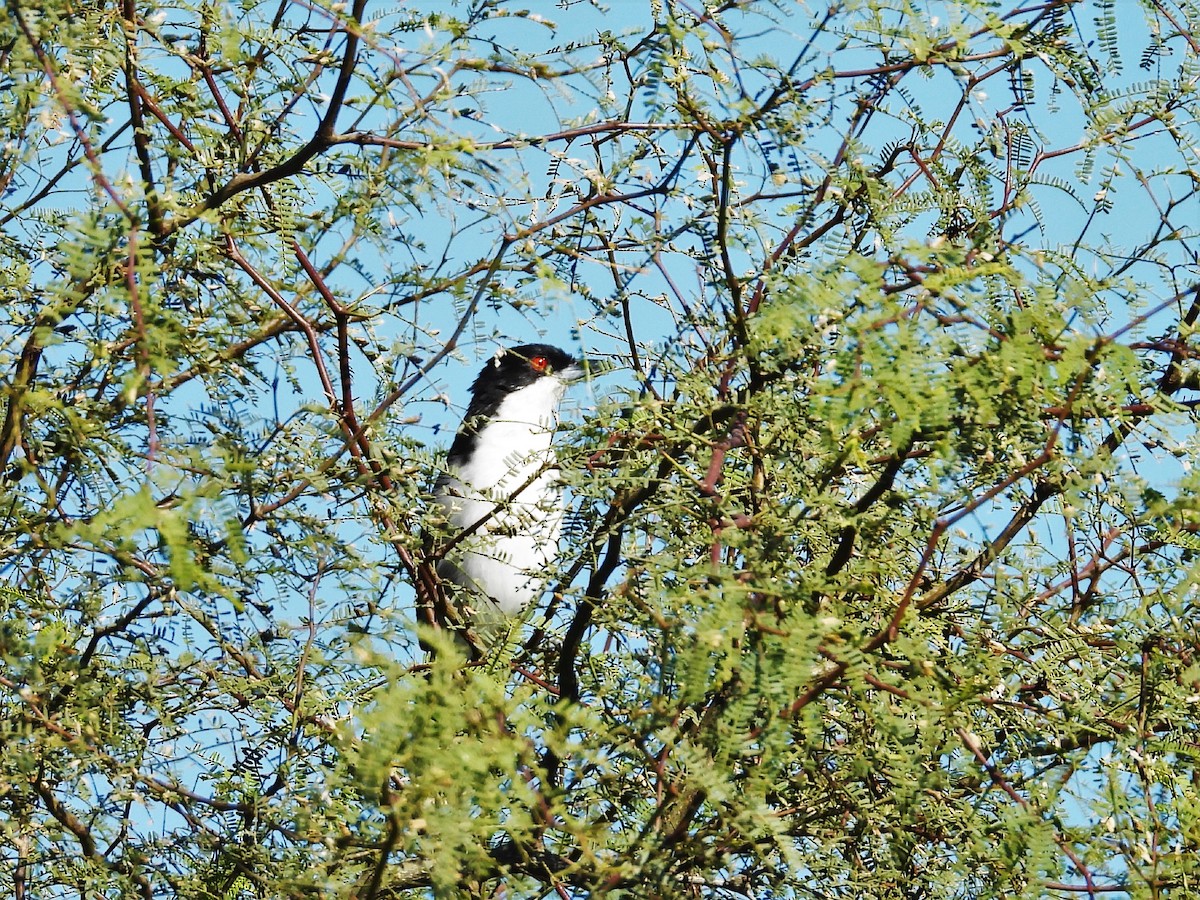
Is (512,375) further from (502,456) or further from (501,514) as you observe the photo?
(501,514)

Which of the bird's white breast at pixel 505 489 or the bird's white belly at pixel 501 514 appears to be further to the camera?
the bird's white breast at pixel 505 489

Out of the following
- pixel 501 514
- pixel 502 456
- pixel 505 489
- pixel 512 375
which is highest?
pixel 512 375

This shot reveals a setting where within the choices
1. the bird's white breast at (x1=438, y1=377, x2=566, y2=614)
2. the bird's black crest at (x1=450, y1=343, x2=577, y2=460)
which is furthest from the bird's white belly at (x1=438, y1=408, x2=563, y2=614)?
the bird's black crest at (x1=450, y1=343, x2=577, y2=460)

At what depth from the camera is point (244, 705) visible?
3629mm

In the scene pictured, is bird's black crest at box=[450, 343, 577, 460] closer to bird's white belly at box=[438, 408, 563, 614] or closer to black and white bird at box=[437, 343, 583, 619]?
black and white bird at box=[437, 343, 583, 619]

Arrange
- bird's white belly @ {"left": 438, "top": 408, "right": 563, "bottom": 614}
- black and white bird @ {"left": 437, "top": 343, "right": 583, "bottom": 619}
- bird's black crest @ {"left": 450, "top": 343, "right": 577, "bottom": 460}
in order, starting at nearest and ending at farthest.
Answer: bird's white belly @ {"left": 438, "top": 408, "right": 563, "bottom": 614}, black and white bird @ {"left": 437, "top": 343, "right": 583, "bottom": 619}, bird's black crest @ {"left": 450, "top": 343, "right": 577, "bottom": 460}

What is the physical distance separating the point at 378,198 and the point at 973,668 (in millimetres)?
1516

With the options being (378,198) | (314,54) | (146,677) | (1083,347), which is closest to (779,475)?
(1083,347)

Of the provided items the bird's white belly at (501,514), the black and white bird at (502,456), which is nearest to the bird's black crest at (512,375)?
the black and white bird at (502,456)

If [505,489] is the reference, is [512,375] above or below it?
above

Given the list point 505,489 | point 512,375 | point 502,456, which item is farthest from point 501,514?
point 512,375

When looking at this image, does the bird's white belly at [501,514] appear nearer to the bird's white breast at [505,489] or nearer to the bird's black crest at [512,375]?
the bird's white breast at [505,489]

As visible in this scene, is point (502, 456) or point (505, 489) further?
point (502, 456)

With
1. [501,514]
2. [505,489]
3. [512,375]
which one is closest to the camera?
[505,489]
